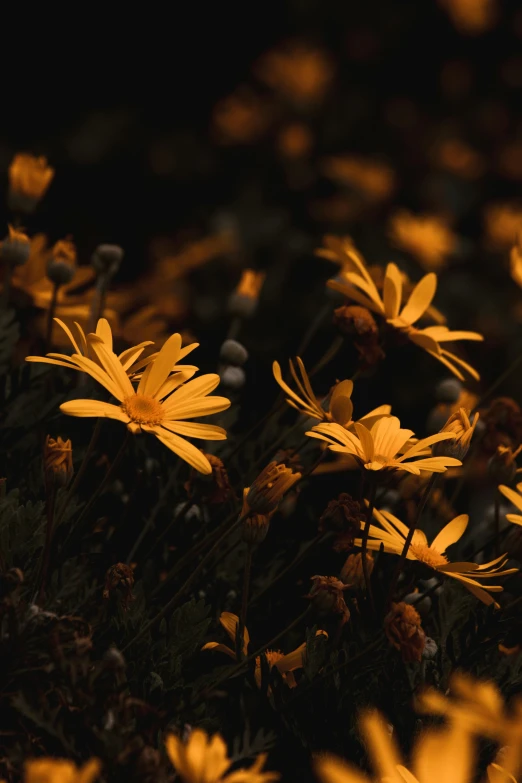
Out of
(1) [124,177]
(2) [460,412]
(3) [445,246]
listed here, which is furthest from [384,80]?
(2) [460,412]

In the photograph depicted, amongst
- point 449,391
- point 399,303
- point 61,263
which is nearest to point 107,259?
point 61,263

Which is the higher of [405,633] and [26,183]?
[26,183]

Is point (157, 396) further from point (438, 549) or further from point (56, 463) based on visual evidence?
point (438, 549)

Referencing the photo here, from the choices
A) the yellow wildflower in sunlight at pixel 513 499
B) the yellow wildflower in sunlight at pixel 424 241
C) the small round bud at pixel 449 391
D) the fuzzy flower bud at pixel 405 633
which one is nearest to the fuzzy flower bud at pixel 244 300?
the small round bud at pixel 449 391

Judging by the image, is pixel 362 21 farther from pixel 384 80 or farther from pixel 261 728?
pixel 261 728

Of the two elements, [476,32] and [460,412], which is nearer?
[460,412]

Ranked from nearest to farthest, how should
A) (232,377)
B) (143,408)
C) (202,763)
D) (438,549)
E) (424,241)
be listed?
(202,763), (143,408), (438,549), (232,377), (424,241)

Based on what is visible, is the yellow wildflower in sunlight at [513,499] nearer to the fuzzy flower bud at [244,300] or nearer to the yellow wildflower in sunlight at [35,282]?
the fuzzy flower bud at [244,300]

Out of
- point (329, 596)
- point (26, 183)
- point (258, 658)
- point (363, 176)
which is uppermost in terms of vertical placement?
point (26, 183)
